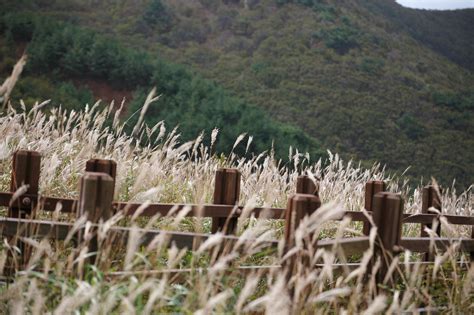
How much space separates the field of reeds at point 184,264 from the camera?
2000 mm

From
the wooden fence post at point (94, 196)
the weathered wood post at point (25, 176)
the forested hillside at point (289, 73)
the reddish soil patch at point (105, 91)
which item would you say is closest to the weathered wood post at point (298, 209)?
the wooden fence post at point (94, 196)

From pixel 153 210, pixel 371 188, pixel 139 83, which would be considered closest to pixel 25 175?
pixel 153 210

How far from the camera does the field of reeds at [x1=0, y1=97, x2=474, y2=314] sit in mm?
2000

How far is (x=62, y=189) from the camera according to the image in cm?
452

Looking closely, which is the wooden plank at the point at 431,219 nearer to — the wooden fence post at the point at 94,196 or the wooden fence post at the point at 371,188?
the wooden fence post at the point at 371,188

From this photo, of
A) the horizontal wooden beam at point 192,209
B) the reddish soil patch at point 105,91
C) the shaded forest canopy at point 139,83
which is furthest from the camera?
the reddish soil patch at point 105,91

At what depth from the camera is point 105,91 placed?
25.5 metres

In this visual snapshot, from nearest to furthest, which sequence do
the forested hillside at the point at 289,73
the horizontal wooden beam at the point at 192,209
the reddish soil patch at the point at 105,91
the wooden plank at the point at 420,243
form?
the horizontal wooden beam at the point at 192,209, the wooden plank at the point at 420,243, the forested hillside at the point at 289,73, the reddish soil patch at the point at 105,91

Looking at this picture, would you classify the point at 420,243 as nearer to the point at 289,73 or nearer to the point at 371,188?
the point at 371,188

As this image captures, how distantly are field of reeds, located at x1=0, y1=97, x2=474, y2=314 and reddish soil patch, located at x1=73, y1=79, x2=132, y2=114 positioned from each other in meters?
18.6

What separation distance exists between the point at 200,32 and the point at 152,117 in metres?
16.5

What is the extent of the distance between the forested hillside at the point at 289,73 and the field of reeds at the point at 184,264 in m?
16.6

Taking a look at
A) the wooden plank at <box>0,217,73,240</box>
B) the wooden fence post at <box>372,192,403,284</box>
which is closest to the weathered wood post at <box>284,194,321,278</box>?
the wooden fence post at <box>372,192,403,284</box>

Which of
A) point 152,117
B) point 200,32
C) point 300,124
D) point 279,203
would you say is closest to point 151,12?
point 200,32
